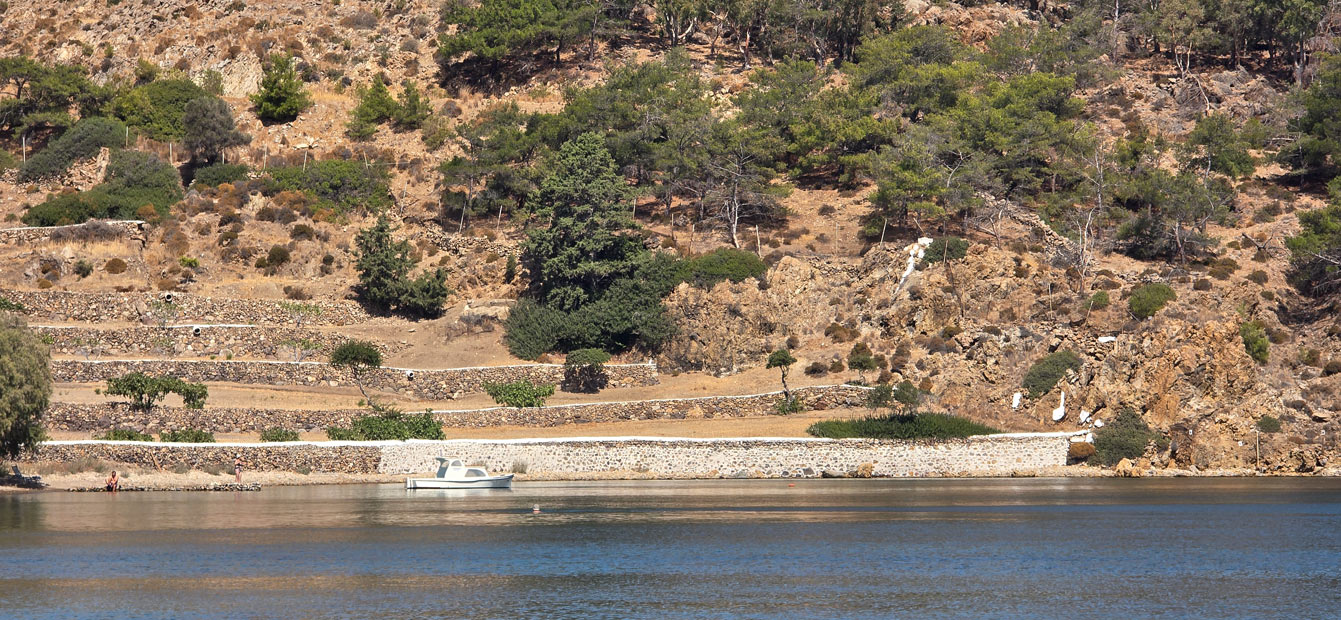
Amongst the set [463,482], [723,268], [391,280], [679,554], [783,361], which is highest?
[723,268]

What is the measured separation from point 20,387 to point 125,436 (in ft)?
27.6

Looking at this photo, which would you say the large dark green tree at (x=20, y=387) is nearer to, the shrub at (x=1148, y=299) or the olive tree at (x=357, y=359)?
the olive tree at (x=357, y=359)

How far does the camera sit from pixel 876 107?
8819 centimetres

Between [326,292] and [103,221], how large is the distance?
13.2 m

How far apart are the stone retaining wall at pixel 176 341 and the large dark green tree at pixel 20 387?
16453mm

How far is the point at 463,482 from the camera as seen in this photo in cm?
5503

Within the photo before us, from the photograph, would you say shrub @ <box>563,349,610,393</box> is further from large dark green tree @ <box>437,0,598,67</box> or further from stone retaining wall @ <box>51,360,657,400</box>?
large dark green tree @ <box>437,0,598,67</box>

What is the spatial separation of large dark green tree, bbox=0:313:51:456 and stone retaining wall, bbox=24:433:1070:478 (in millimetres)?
10051

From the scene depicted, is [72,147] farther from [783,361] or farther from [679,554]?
[679,554]

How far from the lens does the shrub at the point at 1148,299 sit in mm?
62688

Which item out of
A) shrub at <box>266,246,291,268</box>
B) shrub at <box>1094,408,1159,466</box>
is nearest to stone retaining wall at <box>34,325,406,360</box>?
shrub at <box>266,246,291,268</box>

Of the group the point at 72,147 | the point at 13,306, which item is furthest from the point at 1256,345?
the point at 72,147

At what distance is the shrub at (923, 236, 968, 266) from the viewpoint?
68125 mm

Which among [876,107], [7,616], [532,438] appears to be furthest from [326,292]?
[7,616]
